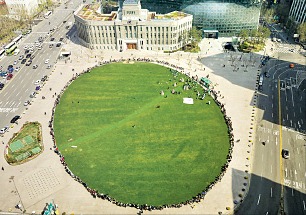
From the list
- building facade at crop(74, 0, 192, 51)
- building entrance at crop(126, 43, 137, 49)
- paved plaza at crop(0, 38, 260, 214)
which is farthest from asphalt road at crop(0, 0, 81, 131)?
building entrance at crop(126, 43, 137, 49)

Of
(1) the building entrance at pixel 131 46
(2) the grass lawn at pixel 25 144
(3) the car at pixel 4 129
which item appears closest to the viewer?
(2) the grass lawn at pixel 25 144

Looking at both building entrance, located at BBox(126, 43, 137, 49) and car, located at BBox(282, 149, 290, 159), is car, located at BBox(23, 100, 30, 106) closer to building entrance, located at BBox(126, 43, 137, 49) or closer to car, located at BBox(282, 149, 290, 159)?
building entrance, located at BBox(126, 43, 137, 49)

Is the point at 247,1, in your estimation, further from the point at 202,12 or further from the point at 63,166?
the point at 63,166

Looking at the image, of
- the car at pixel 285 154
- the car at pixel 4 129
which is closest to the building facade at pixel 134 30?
the car at pixel 4 129

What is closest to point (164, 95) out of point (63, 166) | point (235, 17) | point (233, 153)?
point (233, 153)

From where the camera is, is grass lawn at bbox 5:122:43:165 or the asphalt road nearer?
grass lawn at bbox 5:122:43:165

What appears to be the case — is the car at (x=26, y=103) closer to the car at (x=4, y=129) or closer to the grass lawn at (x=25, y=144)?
the grass lawn at (x=25, y=144)

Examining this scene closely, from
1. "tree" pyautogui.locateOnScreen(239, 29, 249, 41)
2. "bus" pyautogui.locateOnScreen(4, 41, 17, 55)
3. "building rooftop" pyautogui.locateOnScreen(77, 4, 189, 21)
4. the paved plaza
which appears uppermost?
"building rooftop" pyautogui.locateOnScreen(77, 4, 189, 21)
